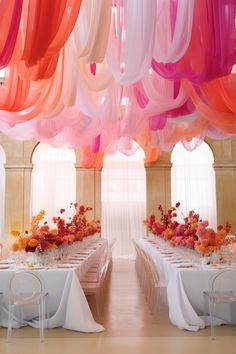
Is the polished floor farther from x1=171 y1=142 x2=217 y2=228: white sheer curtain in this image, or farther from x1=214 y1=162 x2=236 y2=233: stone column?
x1=171 y1=142 x2=217 y2=228: white sheer curtain

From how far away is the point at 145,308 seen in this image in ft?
22.4

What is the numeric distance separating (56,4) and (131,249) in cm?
1208

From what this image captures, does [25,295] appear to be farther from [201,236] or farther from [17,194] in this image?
[17,194]

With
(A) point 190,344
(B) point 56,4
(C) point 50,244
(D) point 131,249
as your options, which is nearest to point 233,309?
(A) point 190,344

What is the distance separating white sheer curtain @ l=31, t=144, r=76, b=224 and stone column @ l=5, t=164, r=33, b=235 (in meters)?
0.52

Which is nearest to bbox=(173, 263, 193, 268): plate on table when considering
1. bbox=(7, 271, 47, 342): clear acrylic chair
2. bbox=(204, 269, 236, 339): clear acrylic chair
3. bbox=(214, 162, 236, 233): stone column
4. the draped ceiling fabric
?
bbox=(204, 269, 236, 339): clear acrylic chair

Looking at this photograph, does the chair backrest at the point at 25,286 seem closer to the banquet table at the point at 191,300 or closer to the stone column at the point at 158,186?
the banquet table at the point at 191,300

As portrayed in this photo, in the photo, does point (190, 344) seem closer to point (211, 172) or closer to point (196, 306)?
point (196, 306)

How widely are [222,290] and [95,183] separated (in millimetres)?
9311

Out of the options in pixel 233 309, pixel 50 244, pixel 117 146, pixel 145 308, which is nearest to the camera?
pixel 233 309

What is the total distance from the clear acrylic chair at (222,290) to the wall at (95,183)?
870cm

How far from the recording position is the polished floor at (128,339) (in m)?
4.71

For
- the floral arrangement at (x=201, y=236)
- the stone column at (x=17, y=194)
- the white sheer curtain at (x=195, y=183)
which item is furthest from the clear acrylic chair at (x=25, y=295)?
the white sheer curtain at (x=195, y=183)

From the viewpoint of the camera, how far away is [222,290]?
5.80m
